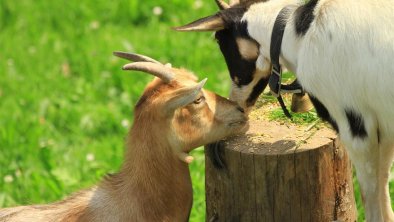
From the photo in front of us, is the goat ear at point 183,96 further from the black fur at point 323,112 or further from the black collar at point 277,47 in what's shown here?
the black fur at point 323,112

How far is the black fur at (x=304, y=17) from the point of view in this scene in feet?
15.2

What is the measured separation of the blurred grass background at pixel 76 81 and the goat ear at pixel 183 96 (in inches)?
58.5

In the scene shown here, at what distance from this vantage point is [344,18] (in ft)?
14.8

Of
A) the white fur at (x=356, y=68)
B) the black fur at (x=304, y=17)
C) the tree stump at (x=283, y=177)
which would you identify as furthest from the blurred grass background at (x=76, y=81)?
the black fur at (x=304, y=17)

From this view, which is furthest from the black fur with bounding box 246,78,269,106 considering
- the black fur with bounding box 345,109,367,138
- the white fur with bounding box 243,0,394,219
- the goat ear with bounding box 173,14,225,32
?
the black fur with bounding box 345,109,367,138

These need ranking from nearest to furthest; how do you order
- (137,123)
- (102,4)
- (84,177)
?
(137,123) < (84,177) < (102,4)

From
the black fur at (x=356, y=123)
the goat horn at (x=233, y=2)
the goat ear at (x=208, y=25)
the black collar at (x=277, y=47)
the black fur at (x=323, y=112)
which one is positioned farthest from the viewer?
the goat horn at (x=233, y=2)

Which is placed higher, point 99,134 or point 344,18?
point 344,18

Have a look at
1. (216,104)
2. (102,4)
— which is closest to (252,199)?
(216,104)

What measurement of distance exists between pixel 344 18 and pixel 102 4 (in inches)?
202

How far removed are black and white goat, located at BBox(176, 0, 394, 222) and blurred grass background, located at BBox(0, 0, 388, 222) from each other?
1464 mm

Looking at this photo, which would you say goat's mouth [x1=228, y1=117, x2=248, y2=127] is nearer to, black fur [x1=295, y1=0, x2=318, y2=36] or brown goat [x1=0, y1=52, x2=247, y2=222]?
brown goat [x1=0, y1=52, x2=247, y2=222]

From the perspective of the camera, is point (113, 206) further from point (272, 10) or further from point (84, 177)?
point (84, 177)

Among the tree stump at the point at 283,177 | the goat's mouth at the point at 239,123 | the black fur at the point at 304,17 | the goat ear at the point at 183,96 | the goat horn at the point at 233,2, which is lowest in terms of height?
the tree stump at the point at 283,177
